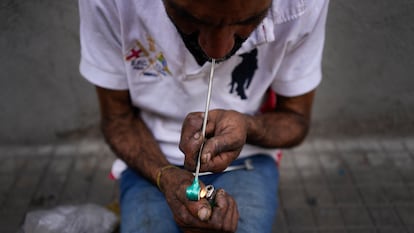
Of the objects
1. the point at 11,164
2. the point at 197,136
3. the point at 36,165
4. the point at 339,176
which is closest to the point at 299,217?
the point at 339,176

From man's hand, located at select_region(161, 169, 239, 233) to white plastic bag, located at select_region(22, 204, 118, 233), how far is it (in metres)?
0.42

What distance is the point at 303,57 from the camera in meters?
1.40

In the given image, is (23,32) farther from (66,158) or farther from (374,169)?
(374,169)

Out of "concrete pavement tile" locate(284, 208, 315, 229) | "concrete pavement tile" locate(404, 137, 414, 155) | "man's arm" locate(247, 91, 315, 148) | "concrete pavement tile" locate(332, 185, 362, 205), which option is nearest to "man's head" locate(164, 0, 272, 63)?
"man's arm" locate(247, 91, 315, 148)

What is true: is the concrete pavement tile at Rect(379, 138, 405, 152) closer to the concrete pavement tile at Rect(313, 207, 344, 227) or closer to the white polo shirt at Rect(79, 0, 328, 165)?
the concrete pavement tile at Rect(313, 207, 344, 227)

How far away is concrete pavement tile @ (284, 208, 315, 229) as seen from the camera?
196 cm

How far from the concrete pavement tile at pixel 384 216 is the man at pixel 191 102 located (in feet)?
2.24

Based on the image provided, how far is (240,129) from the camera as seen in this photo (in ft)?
3.92

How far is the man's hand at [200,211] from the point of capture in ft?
3.66

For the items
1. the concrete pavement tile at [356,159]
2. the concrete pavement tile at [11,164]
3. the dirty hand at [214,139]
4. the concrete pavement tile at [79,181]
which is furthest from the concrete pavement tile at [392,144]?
the concrete pavement tile at [11,164]

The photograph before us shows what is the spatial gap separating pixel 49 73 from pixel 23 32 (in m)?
0.23

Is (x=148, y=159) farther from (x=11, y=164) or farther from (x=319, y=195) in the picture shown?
(x=11, y=164)

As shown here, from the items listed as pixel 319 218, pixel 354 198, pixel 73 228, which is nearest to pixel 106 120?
pixel 73 228

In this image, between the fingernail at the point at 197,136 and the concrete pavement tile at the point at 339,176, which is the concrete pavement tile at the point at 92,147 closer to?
the concrete pavement tile at the point at 339,176
